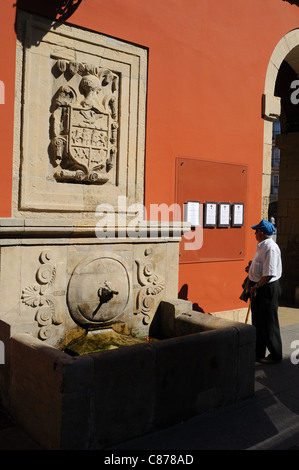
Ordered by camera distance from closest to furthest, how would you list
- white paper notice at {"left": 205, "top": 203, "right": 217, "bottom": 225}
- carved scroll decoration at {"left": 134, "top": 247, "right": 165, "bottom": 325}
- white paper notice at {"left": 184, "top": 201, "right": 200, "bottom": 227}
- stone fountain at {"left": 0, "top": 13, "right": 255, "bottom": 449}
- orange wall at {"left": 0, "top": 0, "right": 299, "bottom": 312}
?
stone fountain at {"left": 0, "top": 13, "right": 255, "bottom": 449}
carved scroll decoration at {"left": 134, "top": 247, "right": 165, "bottom": 325}
orange wall at {"left": 0, "top": 0, "right": 299, "bottom": 312}
white paper notice at {"left": 184, "top": 201, "right": 200, "bottom": 227}
white paper notice at {"left": 205, "top": 203, "right": 217, "bottom": 225}

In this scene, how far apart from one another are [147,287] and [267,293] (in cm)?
119

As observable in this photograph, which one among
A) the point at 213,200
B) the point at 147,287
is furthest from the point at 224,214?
the point at 147,287

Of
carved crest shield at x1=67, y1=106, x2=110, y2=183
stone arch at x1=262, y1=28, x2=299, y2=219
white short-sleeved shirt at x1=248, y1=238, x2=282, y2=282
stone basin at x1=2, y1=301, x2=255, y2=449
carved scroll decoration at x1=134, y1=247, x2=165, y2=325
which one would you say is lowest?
stone basin at x1=2, y1=301, x2=255, y2=449

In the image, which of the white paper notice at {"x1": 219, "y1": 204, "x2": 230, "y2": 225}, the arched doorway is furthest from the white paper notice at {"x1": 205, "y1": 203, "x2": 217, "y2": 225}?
the arched doorway

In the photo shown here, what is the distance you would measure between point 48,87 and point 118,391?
265cm

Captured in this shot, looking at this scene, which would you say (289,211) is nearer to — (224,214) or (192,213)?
(224,214)

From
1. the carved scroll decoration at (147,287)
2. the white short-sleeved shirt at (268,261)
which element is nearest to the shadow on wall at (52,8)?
the carved scroll decoration at (147,287)

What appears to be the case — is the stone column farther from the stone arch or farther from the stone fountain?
the stone fountain

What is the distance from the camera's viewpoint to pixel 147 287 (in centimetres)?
450

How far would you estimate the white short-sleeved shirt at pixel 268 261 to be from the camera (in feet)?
14.9

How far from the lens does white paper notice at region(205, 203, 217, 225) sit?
5.55 m

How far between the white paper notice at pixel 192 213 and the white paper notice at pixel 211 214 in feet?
0.46
